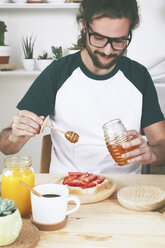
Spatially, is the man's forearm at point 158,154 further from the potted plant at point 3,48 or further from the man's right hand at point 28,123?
the potted plant at point 3,48

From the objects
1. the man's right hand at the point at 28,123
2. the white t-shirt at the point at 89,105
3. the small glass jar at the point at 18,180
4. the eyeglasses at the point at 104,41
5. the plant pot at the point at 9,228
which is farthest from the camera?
the white t-shirt at the point at 89,105

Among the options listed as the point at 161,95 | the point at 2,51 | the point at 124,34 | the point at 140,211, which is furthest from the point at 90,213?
the point at 2,51

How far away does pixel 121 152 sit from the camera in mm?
1200

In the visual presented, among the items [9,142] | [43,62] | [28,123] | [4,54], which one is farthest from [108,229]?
[4,54]

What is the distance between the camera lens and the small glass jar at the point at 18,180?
107 cm

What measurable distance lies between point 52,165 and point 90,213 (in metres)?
0.76

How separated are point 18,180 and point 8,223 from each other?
0.24 m

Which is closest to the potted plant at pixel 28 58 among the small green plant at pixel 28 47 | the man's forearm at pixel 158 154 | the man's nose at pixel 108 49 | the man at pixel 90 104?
the small green plant at pixel 28 47

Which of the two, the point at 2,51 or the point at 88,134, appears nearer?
the point at 88,134

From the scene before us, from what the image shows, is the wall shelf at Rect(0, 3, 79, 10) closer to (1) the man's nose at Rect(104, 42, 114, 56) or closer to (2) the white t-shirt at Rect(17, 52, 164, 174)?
(2) the white t-shirt at Rect(17, 52, 164, 174)

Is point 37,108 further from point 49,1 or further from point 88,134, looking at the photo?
point 49,1

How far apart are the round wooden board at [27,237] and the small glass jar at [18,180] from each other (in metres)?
0.10

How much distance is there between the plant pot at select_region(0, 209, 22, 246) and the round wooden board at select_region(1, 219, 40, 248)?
0.02m

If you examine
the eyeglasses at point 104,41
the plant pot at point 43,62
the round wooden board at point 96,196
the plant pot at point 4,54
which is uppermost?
the eyeglasses at point 104,41
